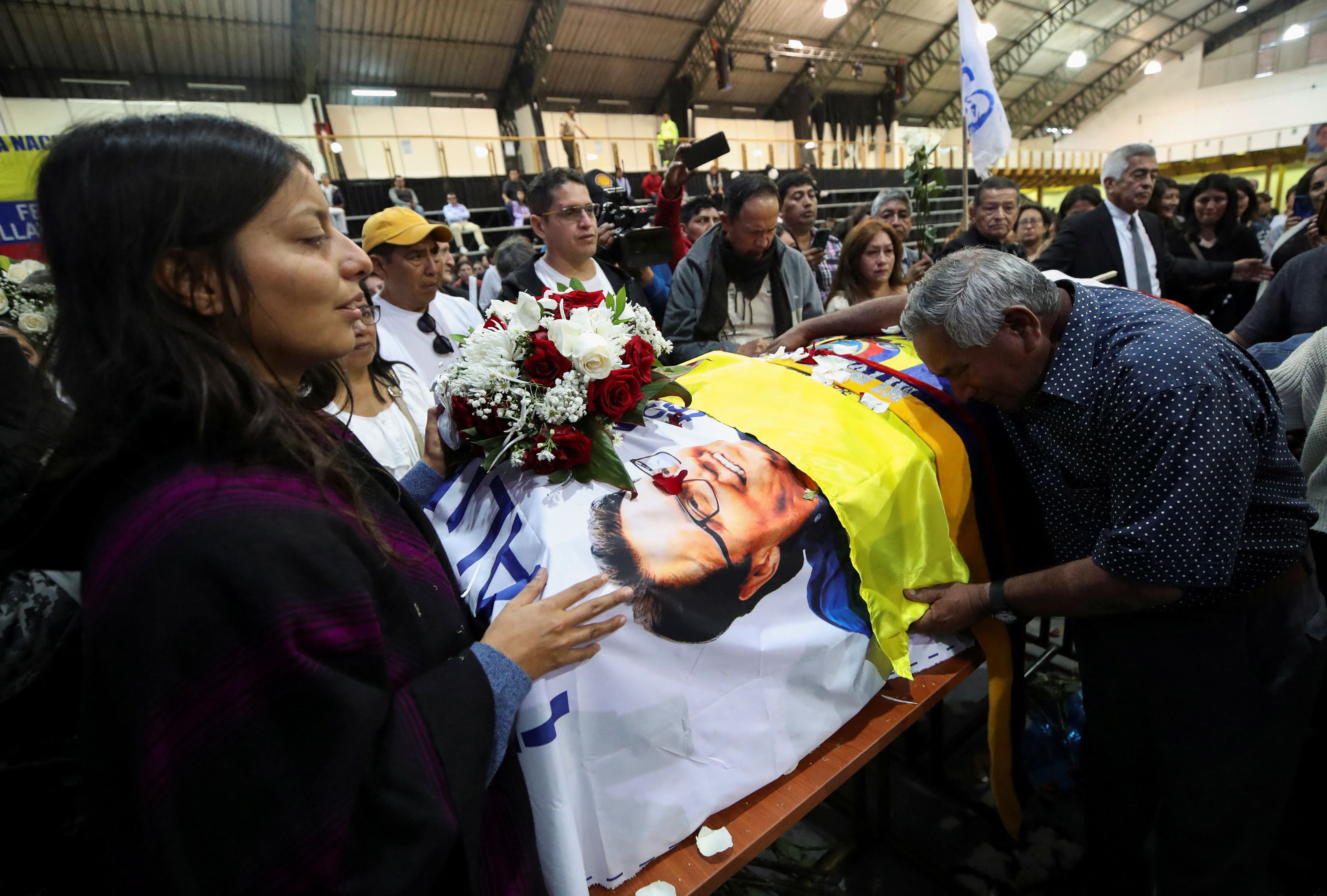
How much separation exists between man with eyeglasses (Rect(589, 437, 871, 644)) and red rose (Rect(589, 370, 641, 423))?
5.9 inches

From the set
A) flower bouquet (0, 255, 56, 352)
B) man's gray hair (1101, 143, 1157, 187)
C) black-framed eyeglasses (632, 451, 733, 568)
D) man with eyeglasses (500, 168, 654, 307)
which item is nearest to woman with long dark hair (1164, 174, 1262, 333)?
man's gray hair (1101, 143, 1157, 187)

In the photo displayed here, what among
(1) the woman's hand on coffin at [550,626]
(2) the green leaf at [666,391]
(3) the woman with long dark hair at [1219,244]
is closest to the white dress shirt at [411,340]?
(2) the green leaf at [666,391]

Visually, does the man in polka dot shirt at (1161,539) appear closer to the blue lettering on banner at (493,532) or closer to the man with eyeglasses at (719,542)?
the man with eyeglasses at (719,542)

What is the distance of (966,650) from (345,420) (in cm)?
178

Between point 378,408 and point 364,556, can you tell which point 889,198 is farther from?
point 364,556

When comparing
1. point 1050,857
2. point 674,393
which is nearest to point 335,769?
point 674,393

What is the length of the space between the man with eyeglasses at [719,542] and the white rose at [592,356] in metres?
0.23

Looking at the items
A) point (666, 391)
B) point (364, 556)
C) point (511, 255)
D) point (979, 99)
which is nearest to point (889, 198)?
point (979, 99)

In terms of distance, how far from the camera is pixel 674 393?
1.56m

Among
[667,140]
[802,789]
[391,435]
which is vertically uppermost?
[667,140]

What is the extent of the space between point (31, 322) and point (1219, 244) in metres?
6.64

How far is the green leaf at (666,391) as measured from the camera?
58.2 inches

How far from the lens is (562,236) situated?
279cm

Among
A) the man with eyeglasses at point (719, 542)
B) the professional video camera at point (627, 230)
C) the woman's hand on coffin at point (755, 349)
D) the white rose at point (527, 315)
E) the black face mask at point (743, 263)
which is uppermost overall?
the professional video camera at point (627, 230)
